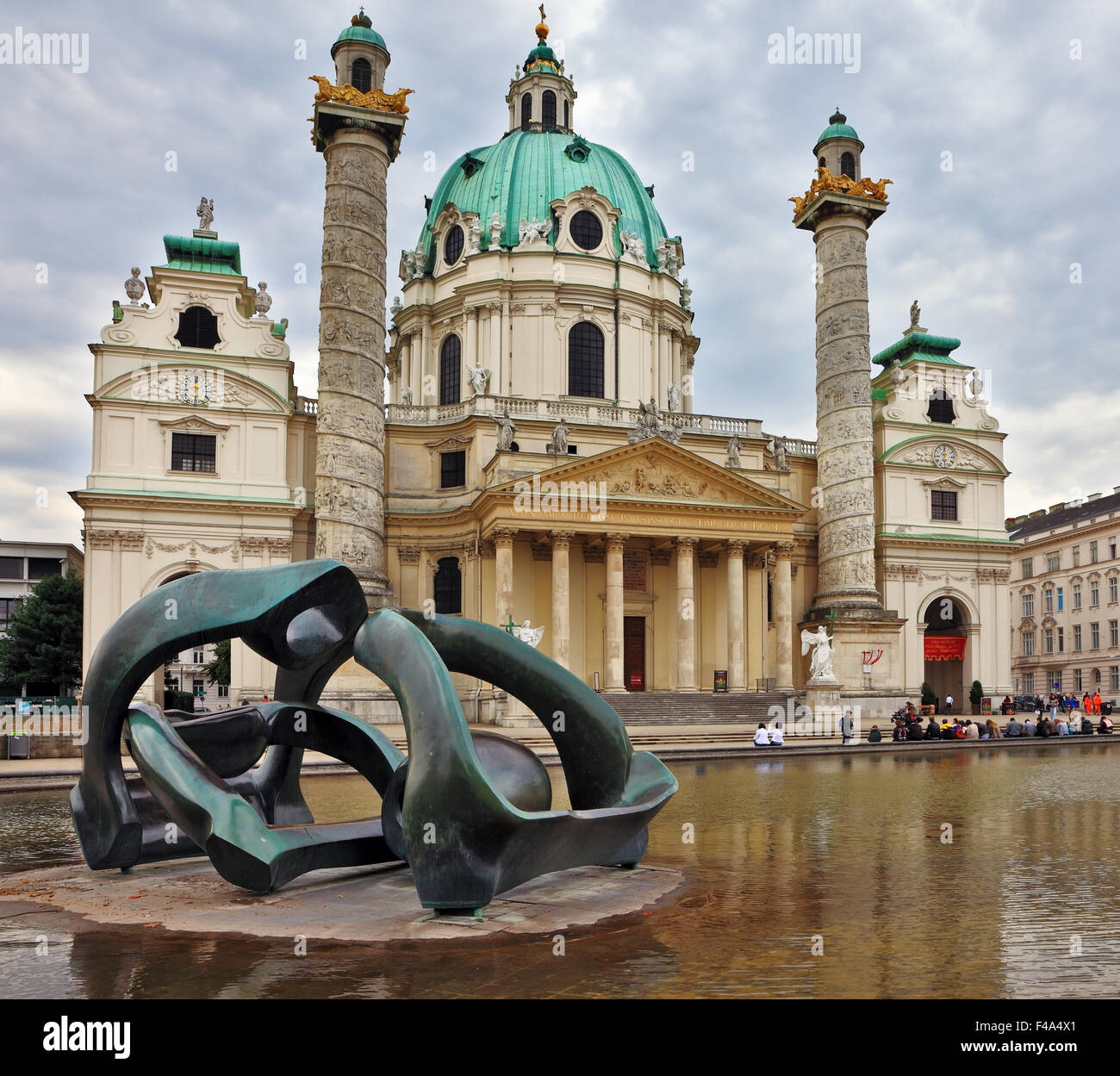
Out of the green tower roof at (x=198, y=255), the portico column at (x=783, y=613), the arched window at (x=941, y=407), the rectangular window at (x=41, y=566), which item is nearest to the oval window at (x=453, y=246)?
the green tower roof at (x=198, y=255)

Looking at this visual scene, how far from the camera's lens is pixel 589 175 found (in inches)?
2186

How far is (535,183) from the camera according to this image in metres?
55.2

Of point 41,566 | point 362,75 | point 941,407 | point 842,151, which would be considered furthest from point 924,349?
point 41,566

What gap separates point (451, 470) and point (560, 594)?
947 cm

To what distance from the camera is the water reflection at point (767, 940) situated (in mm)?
6348

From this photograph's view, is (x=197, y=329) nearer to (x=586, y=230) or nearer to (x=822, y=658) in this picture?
(x=586, y=230)

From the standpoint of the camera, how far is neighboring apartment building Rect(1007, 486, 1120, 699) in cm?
6600

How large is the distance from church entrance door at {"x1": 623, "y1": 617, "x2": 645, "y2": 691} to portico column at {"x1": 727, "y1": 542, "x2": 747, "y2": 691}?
4.52 m

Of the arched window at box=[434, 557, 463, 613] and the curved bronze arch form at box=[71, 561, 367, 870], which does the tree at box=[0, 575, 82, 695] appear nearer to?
the arched window at box=[434, 557, 463, 613]

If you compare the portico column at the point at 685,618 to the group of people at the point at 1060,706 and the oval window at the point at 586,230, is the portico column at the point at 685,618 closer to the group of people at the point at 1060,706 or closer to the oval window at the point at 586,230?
the group of people at the point at 1060,706

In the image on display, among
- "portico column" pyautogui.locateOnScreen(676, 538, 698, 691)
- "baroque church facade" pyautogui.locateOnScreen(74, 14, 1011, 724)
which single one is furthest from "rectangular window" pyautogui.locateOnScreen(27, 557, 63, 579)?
"portico column" pyautogui.locateOnScreen(676, 538, 698, 691)

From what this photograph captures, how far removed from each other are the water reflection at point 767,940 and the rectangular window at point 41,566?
76.0 meters
